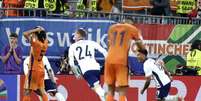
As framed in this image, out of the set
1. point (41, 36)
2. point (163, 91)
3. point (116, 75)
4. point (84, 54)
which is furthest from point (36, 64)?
point (163, 91)

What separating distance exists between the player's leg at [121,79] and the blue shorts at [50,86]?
2541 millimetres

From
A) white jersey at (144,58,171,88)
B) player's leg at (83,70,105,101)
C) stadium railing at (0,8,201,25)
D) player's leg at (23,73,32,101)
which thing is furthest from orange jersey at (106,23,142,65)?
stadium railing at (0,8,201,25)

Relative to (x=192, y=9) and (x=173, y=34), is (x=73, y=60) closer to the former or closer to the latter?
(x=173, y=34)

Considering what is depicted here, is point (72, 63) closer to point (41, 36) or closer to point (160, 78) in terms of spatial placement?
point (41, 36)

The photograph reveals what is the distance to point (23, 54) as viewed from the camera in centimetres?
2041

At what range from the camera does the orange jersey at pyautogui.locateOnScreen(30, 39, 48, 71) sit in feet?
57.1

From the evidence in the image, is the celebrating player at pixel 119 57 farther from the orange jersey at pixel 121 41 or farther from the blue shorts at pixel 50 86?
the blue shorts at pixel 50 86

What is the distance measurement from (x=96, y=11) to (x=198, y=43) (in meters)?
2.99

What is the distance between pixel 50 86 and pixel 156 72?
245 cm

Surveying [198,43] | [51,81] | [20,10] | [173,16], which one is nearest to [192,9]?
[173,16]

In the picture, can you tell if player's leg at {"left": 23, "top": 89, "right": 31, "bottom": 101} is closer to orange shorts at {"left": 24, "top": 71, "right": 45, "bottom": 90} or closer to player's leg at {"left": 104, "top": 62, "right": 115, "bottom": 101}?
orange shorts at {"left": 24, "top": 71, "right": 45, "bottom": 90}

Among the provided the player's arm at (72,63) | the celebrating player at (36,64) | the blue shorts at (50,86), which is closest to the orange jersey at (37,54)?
the celebrating player at (36,64)

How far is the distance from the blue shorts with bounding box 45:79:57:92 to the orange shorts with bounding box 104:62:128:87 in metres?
2.24

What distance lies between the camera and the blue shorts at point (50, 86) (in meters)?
18.0
